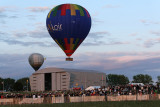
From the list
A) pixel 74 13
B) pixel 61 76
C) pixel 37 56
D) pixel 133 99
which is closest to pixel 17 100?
pixel 133 99

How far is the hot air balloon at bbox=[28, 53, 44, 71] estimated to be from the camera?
454 feet

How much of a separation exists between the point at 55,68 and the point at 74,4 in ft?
251

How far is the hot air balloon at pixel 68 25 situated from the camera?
5597 centimetres

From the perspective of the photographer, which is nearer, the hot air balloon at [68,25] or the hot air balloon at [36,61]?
the hot air balloon at [68,25]

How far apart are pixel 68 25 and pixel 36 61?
278 feet

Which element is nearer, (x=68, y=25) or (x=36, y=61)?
(x=68, y=25)

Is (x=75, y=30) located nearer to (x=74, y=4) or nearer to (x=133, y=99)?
(x=74, y=4)

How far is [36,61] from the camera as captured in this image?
138250 mm

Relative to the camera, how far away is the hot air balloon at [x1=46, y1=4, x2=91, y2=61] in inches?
2203

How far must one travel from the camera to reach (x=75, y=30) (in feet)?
185

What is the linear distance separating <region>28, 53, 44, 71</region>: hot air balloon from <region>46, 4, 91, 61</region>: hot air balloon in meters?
80.9

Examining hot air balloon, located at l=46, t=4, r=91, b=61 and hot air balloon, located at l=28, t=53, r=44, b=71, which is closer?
hot air balloon, located at l=46, t=4, r=91, b=61

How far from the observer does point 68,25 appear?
55.8m

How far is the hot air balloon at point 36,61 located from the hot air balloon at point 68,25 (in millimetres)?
80902
